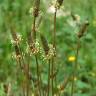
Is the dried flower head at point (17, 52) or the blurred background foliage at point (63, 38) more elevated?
the dried flower head at point (17, 52)

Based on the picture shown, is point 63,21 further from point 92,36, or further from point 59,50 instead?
point 59,50

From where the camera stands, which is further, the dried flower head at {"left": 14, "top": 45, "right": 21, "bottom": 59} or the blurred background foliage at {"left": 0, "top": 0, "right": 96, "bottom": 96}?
the blurred background foliage at {"left": 0, "top": 0, "right": 96, "bottom": 96}

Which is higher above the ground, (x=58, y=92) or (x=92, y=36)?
(x=58, y=92)

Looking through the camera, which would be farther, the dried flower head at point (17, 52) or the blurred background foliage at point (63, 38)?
the blurred background foliage at point (63, 38)

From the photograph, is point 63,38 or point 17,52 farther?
point 63,38

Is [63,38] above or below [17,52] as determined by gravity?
below

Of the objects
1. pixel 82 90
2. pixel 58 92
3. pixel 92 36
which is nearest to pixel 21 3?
pixel 92 36

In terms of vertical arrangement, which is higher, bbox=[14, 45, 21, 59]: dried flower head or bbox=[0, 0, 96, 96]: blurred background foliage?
bbox=[14, 45, 21, 59]: dried flower head

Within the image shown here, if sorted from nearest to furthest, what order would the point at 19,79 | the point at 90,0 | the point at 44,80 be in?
1. the point at 19,79
2. the point at 44,80
3. the point at 90,0
